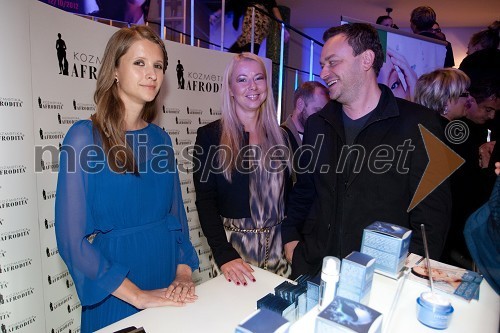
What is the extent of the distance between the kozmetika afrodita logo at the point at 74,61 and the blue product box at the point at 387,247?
1.69m

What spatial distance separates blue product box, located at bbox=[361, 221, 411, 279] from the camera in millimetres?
1020

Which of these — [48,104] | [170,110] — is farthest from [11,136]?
[170,110]

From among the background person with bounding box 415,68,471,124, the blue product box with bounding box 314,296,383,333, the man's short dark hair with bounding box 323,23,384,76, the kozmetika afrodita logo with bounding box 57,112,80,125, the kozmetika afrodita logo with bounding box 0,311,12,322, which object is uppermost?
the man's short dark hair with bounding box 323,23,384,76

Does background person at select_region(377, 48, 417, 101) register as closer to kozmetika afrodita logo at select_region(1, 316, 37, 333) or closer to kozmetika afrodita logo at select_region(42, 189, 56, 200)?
kozmetika afrodita logo at select_region(42, 189, 56, 200)

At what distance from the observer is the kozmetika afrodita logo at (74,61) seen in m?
1.84

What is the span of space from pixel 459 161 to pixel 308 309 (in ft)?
5.08

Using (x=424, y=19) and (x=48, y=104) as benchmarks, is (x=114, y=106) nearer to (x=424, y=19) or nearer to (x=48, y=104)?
(x=48, y=104)

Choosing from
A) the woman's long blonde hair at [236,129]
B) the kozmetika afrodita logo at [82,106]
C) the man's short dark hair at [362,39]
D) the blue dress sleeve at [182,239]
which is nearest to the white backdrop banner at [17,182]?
the kozmetika afrodita logo at [82,106]

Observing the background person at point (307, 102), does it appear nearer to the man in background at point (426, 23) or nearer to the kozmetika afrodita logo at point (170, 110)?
the kozmetika afrodita logo at point (170, 110)

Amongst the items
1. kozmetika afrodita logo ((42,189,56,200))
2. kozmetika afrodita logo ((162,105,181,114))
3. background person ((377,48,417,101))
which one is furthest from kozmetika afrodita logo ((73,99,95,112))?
background person ((377,48,417,101))

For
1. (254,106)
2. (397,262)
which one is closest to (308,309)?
(397,262)

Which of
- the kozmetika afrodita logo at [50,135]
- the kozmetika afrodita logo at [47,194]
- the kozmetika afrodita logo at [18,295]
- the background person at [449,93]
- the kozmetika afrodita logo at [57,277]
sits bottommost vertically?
the kozmetika afrodita logo at [57,277]

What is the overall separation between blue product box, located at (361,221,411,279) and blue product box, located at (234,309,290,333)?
1.45ft

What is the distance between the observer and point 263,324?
0.69 meters
